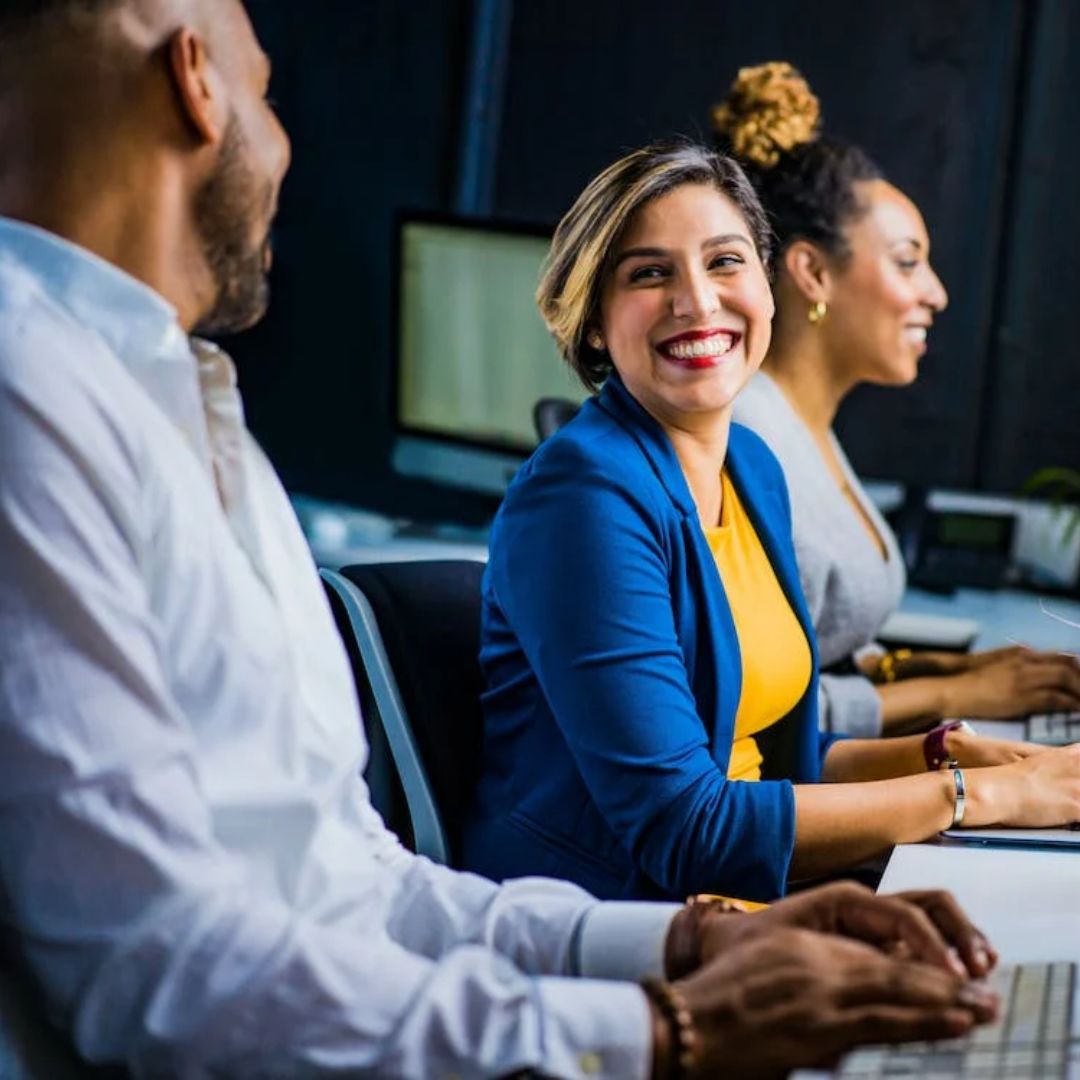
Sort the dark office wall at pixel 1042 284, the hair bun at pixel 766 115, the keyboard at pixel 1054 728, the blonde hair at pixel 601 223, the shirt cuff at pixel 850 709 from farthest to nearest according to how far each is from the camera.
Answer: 1. the dark office wall at pixel 1042 284
2. the hair bun at pixel 766 115
3. the shirt cuff at pixel 850 709
4. the keyboard at pixel 1054 728
5. the blonde hair at pixel 601 223

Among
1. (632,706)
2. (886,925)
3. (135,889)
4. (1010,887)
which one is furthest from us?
(632,706)

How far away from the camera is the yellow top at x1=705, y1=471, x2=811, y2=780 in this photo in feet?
6.34

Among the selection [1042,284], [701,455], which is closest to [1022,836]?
[701,455]

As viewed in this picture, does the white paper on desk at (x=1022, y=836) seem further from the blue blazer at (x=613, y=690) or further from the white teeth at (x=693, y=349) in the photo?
the white teeth at (x=693, y=349)

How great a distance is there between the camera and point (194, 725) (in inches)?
44.5

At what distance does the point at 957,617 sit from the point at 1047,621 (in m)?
0.14

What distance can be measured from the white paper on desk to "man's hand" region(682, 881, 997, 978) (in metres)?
0.46

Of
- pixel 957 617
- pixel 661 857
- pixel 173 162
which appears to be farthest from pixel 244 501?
pixel 957 617

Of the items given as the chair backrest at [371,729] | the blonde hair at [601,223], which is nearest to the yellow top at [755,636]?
the blonde hair at [601,223]

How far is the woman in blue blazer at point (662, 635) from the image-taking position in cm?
169

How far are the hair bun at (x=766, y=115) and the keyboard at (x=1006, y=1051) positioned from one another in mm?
1633

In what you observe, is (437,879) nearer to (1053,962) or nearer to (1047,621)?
(1053,962)

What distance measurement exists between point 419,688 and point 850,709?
74 cm

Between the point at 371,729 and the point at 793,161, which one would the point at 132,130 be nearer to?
the point at 371,729
